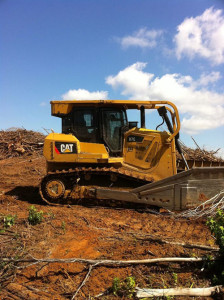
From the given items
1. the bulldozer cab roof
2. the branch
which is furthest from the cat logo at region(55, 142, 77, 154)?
the branch

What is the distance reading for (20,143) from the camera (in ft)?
58.4

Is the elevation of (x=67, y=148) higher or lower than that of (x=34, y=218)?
higher

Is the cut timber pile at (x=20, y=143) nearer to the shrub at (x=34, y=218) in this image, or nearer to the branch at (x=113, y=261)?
the shrub at (x=34, y=218)

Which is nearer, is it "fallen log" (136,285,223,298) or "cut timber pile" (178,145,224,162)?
"fallen log" (136,285,223,298)

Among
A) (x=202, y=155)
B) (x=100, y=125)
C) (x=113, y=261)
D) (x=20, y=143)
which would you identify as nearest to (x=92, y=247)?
(x=113, y=261)

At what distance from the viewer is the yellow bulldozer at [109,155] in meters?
6.51

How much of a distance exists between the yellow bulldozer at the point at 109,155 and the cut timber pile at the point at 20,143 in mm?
10730

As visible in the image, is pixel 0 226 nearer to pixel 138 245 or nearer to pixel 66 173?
pixel 66 173

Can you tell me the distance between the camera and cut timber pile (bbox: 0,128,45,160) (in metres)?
17.2

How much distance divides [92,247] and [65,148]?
10.8ft

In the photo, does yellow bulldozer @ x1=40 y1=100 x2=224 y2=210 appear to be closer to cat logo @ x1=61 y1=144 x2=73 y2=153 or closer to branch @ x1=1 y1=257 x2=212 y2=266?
cat logo @ x1=61 y1=144 x2=73 y2=153

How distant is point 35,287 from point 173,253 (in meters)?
1.97

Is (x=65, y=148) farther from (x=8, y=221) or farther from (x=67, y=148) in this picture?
(x=8, y=221)

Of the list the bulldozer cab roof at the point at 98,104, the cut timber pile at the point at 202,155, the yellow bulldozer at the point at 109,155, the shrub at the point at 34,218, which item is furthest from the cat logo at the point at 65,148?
the cut timber pile at the point at 202,155
